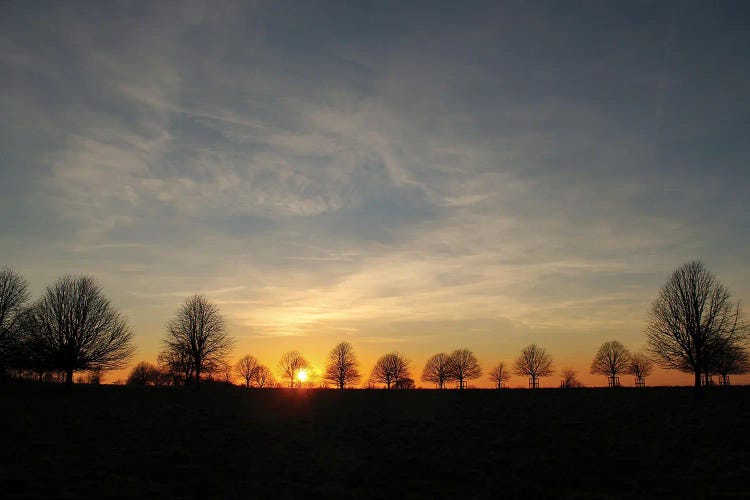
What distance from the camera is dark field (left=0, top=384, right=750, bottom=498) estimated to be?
21.9 meters

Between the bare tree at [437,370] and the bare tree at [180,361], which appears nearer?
the bare tree at [180,361]

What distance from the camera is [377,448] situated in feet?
100

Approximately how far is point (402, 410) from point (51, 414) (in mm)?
27381

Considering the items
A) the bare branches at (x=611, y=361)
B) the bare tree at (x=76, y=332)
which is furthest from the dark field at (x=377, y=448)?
the bare branches at (x=611, y=361)

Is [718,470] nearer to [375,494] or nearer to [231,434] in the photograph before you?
[375,494]

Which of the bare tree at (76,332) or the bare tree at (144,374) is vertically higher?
the bare tree at (76,332)

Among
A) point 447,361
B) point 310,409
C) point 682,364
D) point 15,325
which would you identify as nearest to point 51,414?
point 310,409

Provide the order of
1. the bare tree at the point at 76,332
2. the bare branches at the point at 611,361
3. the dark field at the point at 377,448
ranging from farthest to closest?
the bare branches at the point at 611,361
the bare tree at the point at 76,332
the dark field at the point at 377,448

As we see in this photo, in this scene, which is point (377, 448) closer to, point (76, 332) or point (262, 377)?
point (76, 332)

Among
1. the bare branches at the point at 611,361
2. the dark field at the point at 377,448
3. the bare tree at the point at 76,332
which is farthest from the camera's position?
the bare branches at the point at 611,361

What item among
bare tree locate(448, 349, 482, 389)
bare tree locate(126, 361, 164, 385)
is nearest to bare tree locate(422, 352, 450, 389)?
bare tree locate(448, 349, 482, 389)

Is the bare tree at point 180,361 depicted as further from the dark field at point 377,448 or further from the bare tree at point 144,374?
the bare tree at point 144,374

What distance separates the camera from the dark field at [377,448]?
2191 cm

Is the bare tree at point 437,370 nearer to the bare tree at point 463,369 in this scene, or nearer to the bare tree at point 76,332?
the bare tree at point 463,369
